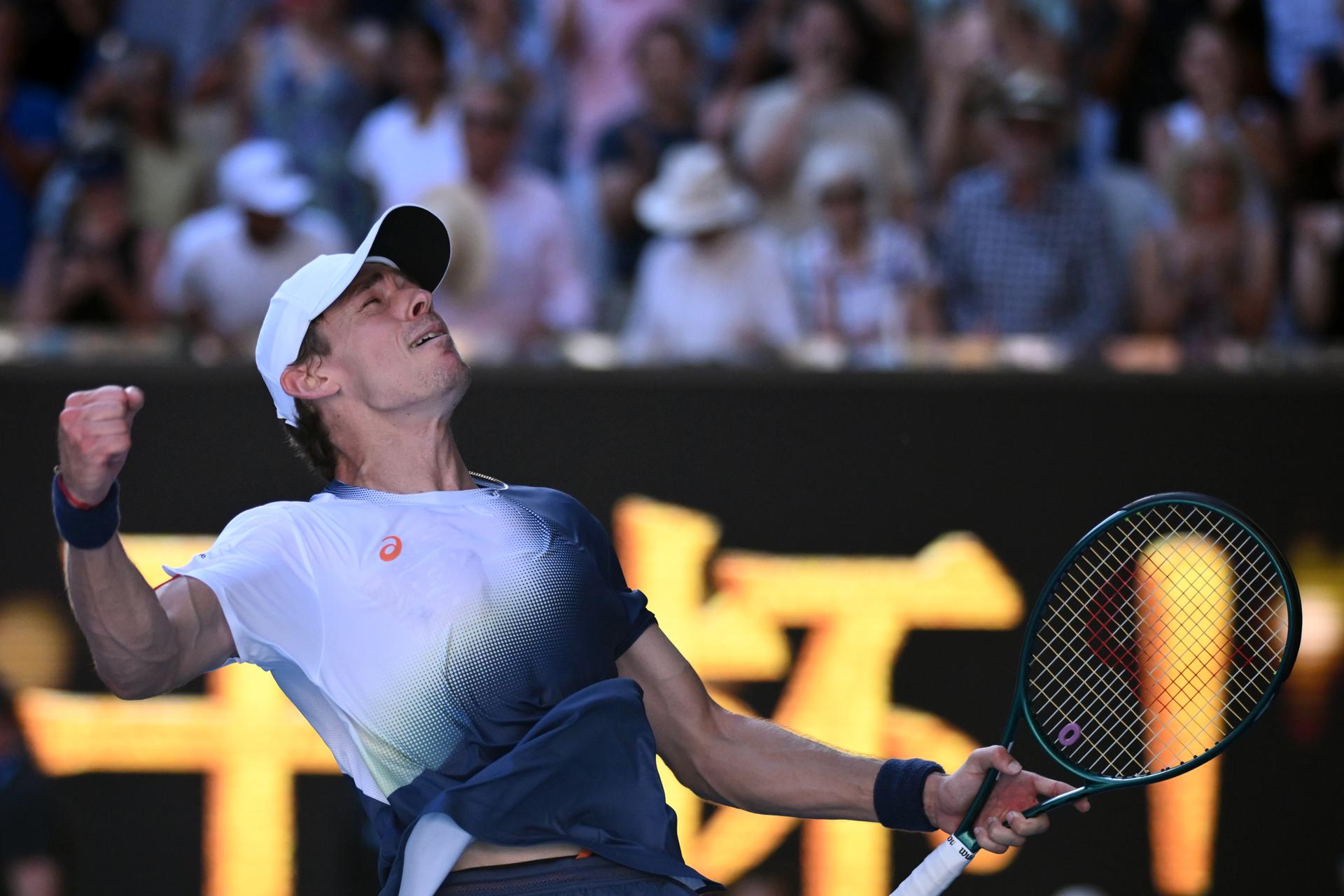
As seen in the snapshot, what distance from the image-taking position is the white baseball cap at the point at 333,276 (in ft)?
10.8

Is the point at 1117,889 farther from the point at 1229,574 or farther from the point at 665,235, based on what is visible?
the point at 665,235

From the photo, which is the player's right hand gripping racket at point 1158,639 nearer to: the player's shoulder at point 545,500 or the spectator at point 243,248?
the player's shoulder at point 545,500

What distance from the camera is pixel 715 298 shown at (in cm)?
662

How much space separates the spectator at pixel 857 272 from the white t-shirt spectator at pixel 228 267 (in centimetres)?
182

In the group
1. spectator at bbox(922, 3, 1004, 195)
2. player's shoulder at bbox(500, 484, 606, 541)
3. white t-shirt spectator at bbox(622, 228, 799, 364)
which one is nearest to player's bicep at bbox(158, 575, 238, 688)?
player's shoulder at bbox(500, 484, 606, 541)

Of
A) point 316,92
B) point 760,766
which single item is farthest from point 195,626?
point 316,92

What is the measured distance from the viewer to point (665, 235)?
6.79m

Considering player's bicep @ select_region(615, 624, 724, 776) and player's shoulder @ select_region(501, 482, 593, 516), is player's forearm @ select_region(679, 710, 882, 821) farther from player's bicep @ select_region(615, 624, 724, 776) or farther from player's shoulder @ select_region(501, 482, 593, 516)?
player's shoulder @ select_region(501, 482, 593, 516)

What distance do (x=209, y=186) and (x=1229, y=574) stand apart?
4201 mm

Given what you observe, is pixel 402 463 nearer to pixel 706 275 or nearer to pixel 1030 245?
pixel 706 275

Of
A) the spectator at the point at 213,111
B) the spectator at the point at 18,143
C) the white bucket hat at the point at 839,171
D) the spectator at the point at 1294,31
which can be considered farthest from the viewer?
the spectator at the point at 1294,31

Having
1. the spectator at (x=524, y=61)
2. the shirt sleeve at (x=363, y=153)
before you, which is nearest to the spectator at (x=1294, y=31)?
the spectator at (x=524, y=61)

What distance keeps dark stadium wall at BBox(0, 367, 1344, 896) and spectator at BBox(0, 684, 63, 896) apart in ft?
0.28

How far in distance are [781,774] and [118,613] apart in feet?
4.13
